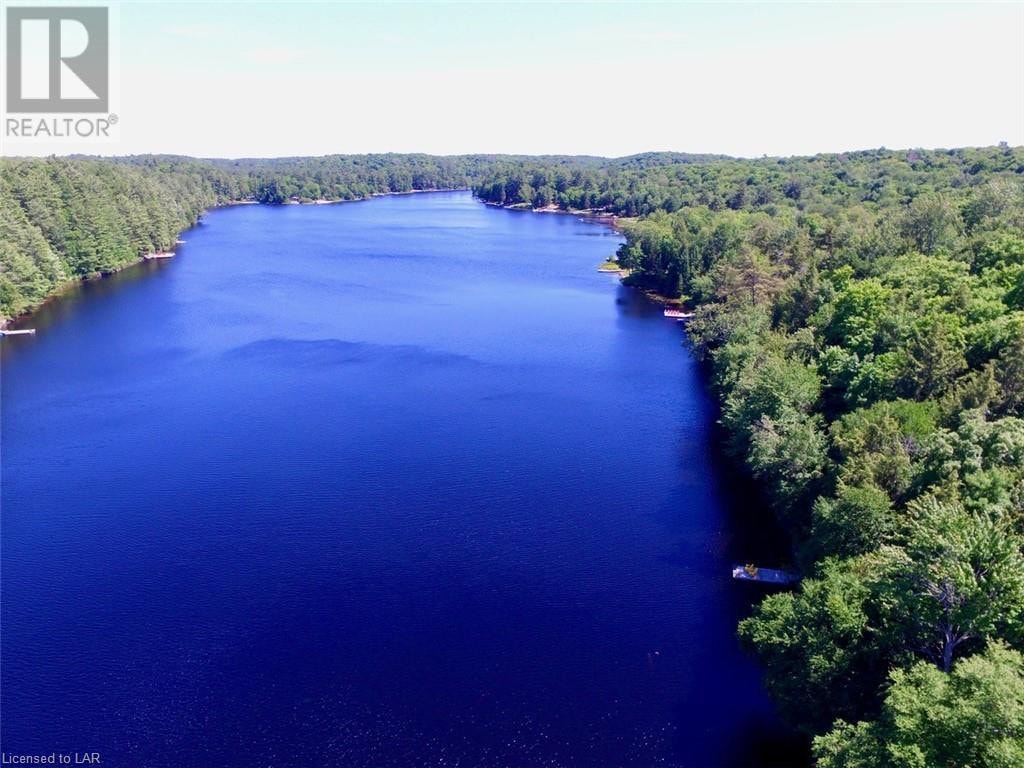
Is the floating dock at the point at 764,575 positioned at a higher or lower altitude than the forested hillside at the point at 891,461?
lower

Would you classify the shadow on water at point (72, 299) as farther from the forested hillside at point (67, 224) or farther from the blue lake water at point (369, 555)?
the blue lake water at point (369, 555)

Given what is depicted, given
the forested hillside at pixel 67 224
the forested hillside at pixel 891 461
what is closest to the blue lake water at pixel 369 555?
the forested hillside at pixel 891 461

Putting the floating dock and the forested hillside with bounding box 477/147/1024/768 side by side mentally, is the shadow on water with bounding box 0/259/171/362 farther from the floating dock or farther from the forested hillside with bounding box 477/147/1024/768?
the floating dock

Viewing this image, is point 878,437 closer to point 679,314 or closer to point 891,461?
point 891,461

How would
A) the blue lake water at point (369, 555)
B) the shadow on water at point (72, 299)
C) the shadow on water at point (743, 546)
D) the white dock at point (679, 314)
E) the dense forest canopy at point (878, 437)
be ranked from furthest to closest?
the white dock at point (679, 314), the shadow on water at point (72, 299), the blue lake water at point (369, 555), the shadow on water at point (743, 546), the dense forest canopy at point (878, 437)

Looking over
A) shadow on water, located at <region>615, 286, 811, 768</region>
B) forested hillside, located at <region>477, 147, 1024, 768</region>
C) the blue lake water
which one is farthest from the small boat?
shadow on water, located at <region>615, 286, 811, 768</region>

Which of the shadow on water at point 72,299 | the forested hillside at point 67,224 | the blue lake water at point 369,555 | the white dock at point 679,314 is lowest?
the blue lake water at point 369,555
